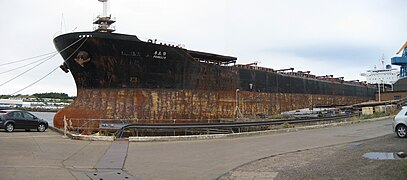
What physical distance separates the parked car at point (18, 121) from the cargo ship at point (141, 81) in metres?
2.37

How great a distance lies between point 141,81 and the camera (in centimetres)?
2058

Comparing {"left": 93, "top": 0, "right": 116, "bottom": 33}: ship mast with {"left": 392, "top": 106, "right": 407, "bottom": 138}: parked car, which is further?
{"left": 93, "top": 0, "right": 116, "bottom": 33}: ship mast

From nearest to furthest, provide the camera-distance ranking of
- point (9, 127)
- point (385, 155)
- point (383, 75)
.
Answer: point (385, 155), point (9, 127), point (383, 75)

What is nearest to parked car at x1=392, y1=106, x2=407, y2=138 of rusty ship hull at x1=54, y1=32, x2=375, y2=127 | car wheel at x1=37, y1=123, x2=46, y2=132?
rusty ship hull at x1=54, y1=32, x2=375, y2=127

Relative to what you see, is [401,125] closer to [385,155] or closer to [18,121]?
[385,155]

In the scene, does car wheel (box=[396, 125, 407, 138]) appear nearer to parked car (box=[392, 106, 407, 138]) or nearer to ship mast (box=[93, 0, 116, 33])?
parked car (box=[392, 106, 407, 138])

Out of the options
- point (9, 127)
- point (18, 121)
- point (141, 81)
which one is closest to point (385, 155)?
point (141, 81)

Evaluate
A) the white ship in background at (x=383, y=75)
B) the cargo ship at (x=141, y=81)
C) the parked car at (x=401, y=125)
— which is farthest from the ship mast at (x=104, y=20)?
the white ship in background at (x=383, y=75)

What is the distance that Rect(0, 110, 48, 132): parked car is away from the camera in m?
16.1

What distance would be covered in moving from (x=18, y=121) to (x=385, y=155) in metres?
16.9

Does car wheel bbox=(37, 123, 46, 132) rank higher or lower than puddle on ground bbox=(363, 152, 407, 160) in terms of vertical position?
lower

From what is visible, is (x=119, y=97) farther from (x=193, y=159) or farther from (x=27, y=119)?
(x=193, y=159)

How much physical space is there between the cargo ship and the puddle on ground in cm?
1373

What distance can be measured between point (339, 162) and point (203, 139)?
7.30m
